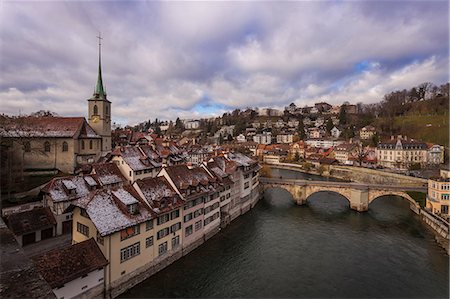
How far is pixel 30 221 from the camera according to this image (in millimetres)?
25453

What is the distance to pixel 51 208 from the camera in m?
27.7

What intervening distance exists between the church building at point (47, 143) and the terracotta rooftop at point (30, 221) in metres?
14.4

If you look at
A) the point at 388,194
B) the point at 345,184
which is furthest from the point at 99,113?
the point at 388,194

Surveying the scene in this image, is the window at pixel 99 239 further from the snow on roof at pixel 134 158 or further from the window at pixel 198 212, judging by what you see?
the snow on roof at pixel 134 158

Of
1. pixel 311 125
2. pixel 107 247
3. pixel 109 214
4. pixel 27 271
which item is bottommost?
pixel 107 247

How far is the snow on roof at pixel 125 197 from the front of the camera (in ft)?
71.8

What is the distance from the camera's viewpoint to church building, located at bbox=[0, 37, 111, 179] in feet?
129

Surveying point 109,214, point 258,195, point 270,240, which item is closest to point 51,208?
point 109,214

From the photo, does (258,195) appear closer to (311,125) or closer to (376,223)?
(376,223)

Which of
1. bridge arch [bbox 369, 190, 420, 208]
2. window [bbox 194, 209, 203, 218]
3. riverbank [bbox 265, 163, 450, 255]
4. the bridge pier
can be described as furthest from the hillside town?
the bridge pier

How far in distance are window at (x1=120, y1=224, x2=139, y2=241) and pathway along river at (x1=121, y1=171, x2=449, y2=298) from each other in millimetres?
4043

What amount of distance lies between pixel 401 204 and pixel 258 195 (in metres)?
23.7

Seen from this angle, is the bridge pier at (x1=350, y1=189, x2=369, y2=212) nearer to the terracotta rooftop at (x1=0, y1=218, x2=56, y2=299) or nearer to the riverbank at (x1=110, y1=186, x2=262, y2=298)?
the riverbank at (x1=110, y1=186, x2=262, y2=298)

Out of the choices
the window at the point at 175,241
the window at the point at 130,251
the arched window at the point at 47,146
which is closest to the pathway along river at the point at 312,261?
the window at the point at 175,241
